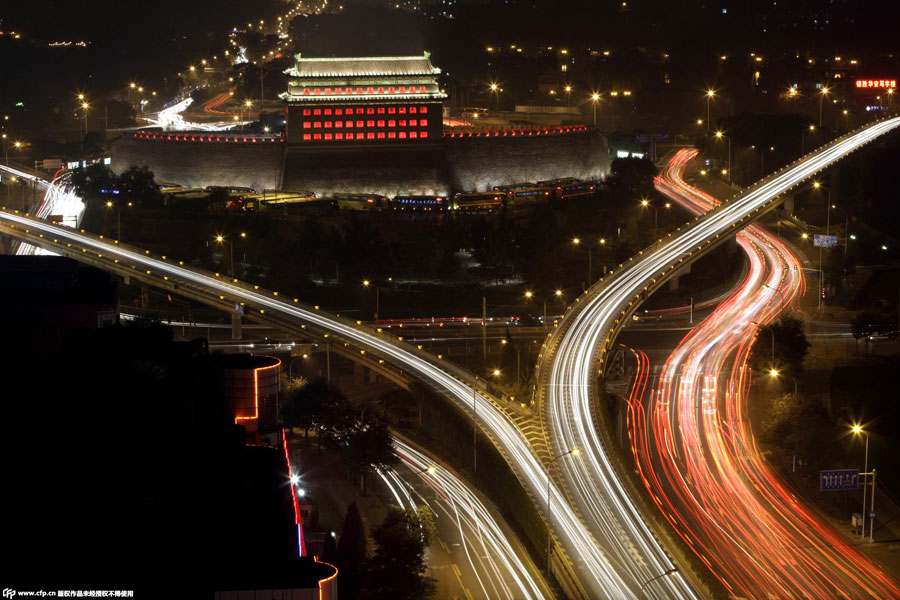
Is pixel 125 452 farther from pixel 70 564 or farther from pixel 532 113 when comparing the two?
pixel 532 113

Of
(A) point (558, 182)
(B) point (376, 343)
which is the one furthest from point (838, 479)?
(A) point (558, 182)

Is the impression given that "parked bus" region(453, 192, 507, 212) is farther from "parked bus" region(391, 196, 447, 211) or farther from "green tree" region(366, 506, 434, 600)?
"green tree" region(366, 506, 434, 600)

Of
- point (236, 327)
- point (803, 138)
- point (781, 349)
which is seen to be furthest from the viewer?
point (803, 138)

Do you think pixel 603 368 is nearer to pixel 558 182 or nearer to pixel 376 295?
pixel 376 295

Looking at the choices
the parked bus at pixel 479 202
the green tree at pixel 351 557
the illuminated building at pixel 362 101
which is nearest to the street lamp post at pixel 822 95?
the parked bus at pixel 479 202

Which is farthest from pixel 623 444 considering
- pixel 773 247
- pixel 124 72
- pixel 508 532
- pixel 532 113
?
pixel 124 72

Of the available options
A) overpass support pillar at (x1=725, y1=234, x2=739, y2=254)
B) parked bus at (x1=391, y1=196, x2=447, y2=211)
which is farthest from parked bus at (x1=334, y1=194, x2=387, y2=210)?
overpass support pillar at (x1=725, y1=234, x2=739, y2=254)

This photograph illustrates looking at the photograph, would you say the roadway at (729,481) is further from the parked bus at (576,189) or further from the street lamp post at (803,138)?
the street lamp post at (803,138)
